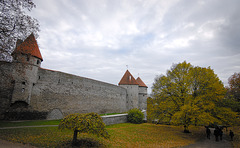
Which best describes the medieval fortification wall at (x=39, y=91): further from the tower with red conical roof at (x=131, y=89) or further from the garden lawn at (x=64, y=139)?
the tower with red conical roof at (x=131, y=89)

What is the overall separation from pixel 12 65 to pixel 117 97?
60.3 feet

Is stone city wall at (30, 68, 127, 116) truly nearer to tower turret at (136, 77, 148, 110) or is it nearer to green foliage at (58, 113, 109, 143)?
green foliage at (58, 113, 109, 143)

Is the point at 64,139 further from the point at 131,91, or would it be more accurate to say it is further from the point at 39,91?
the point at 131,91

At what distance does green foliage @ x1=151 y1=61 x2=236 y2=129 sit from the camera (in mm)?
10628

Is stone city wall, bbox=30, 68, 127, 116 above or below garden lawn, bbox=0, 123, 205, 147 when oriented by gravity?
above

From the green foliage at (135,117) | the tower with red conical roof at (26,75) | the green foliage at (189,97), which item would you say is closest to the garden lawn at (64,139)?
the green foliage at (189,97)

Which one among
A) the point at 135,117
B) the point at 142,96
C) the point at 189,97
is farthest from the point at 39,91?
the point at 142,96

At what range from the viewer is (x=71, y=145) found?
667cm

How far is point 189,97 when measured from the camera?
11.4 m

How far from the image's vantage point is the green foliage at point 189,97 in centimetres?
1063

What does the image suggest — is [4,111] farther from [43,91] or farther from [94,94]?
[94,94]

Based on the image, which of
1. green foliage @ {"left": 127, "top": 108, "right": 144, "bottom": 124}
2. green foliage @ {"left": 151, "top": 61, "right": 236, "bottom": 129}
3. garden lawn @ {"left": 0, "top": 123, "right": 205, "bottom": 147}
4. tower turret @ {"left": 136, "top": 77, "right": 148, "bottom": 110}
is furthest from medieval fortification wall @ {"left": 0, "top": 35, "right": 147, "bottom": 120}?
tower turret @ {"left": 136, "top": 77, "right": 148, "bottom": 110}

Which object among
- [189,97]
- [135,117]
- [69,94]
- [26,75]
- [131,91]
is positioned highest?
[26,75]

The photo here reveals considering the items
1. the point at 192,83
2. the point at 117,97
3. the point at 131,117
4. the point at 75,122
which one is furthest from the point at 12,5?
the point at 117,97
